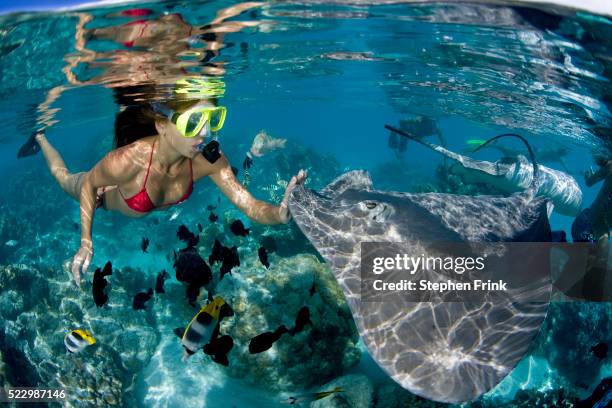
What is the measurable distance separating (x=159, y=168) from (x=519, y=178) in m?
11.3

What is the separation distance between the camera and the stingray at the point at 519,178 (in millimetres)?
11766

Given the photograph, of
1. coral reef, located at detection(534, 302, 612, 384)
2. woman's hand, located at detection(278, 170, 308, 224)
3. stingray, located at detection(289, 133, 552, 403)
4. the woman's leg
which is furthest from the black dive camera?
coral reef, located at detection(534, 302, 612, 384)

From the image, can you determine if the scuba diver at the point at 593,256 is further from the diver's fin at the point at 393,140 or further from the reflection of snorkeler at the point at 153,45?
the diver's fin at the point at 393,140

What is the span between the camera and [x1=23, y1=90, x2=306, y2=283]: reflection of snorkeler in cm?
567

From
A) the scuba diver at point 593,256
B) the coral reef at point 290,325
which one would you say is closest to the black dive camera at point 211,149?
the coral reef at point 290,325

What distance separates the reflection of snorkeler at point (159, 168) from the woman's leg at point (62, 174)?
97cm

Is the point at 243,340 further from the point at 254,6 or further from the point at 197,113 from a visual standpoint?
the point at 254,6

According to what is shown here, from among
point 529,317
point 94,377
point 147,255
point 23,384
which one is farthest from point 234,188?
point 147,255

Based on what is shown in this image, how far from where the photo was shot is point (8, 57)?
9695 mm

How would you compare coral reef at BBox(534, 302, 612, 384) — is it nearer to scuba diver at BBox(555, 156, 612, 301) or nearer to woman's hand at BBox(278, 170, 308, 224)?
A: scuba diver at BBox(555, 156, 612, 301)

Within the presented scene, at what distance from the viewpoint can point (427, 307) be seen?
395 centimetres

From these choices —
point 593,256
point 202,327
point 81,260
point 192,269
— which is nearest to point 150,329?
point 81,260

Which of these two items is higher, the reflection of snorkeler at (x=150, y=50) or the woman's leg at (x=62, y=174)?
the reflection of snorkeler at (x=150, y=50)

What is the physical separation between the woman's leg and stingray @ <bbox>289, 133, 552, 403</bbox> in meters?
5.59
